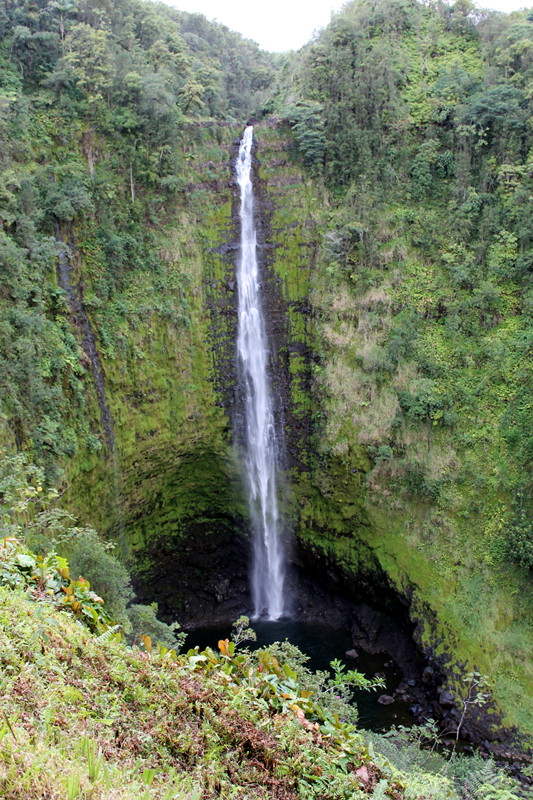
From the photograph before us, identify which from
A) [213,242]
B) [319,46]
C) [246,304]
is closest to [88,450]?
[246,304]

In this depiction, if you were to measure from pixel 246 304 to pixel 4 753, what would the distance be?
17.9 m

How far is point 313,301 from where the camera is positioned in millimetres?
19562

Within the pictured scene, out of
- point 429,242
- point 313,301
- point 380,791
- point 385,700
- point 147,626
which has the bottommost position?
point 385,700

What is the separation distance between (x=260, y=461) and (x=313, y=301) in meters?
6.11

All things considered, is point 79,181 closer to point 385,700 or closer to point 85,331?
point 85,331

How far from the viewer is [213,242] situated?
2033 centimetres

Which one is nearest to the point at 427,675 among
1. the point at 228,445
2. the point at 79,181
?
the point at 228,445

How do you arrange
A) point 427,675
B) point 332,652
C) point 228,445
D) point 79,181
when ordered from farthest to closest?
point 228,445, point 79,181, point 332,652, point 427,675

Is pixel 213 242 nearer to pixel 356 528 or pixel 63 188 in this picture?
pixel 63 188

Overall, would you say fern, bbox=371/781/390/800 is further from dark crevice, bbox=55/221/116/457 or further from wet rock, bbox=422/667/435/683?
dark crevice, bbox=55/221/116/457

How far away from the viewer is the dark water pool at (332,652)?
14.1 meters

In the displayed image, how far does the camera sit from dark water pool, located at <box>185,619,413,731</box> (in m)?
14.1

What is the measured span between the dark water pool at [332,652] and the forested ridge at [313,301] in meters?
1.44

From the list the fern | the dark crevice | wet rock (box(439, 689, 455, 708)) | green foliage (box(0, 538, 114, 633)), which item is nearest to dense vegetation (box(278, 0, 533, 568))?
wet rock (box(439, 689, 455, 708))
